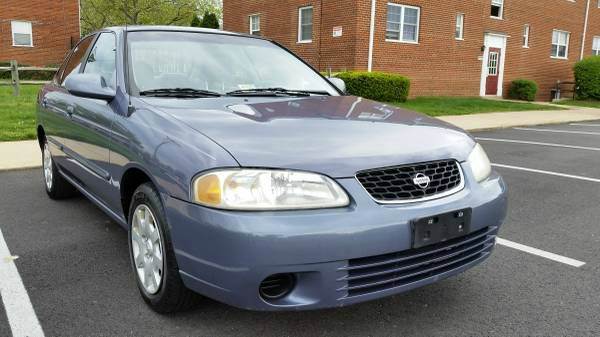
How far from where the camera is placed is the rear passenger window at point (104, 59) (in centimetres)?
368

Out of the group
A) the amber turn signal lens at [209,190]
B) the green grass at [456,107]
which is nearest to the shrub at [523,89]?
the green grass at [456,107]

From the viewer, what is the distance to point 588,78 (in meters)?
22.7

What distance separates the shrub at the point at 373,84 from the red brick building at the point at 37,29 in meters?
18.6

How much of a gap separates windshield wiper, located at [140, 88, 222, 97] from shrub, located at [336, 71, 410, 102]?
1222cm

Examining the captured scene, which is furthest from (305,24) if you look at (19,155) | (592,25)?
(592,25)

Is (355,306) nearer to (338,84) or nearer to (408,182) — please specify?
(408,182)

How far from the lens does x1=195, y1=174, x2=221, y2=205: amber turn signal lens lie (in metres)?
2.29

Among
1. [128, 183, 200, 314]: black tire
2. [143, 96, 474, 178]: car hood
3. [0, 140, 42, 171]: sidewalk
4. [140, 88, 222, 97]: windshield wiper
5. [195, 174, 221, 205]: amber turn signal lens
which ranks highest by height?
[140, 88, 222, 97]: windshield wiper

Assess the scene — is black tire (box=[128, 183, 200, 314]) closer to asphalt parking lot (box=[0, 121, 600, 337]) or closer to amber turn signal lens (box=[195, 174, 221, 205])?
asphalt parking lot (box=[0, 121, 600, 337])

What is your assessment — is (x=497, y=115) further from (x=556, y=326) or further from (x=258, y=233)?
(x=258, y=233)

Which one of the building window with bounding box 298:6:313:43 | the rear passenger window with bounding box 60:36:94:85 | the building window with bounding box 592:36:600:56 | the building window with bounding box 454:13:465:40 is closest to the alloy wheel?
the rear passenger window with bounding box 60:36:94:85

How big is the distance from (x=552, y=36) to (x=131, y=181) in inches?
1026

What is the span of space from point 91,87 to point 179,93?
0.56 m

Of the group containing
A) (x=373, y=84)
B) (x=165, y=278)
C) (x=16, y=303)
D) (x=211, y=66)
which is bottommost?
(x=16, y=303)
